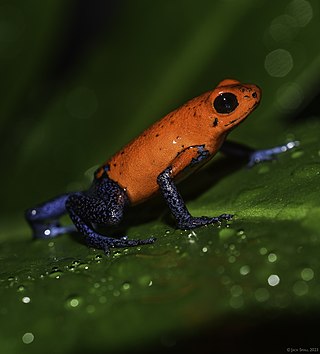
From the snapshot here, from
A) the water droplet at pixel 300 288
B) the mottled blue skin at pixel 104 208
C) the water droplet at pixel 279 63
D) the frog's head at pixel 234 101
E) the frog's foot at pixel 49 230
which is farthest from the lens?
Result: the water droplet at pixel 279 63

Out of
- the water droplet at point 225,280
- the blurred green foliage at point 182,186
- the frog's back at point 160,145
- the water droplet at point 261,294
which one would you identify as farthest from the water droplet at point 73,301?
the frog's back at point 160,145

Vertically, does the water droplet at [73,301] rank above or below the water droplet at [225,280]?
above

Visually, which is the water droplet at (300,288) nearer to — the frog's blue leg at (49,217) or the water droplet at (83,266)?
the water droplet at (83,266)

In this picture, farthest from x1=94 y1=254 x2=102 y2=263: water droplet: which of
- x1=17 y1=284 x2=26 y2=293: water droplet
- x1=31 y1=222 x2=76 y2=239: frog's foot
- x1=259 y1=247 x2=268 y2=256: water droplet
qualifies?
x1=31 y1=222 x2=76 y2=239: frog's foot

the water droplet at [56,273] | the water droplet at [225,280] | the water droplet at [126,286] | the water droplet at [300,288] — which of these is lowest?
the water droplet at [300,288]

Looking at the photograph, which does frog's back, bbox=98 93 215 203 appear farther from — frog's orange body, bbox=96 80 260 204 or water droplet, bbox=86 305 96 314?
water droplet, bbox=86 305 96 314

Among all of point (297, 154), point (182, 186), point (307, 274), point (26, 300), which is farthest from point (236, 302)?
point (182, 186)
